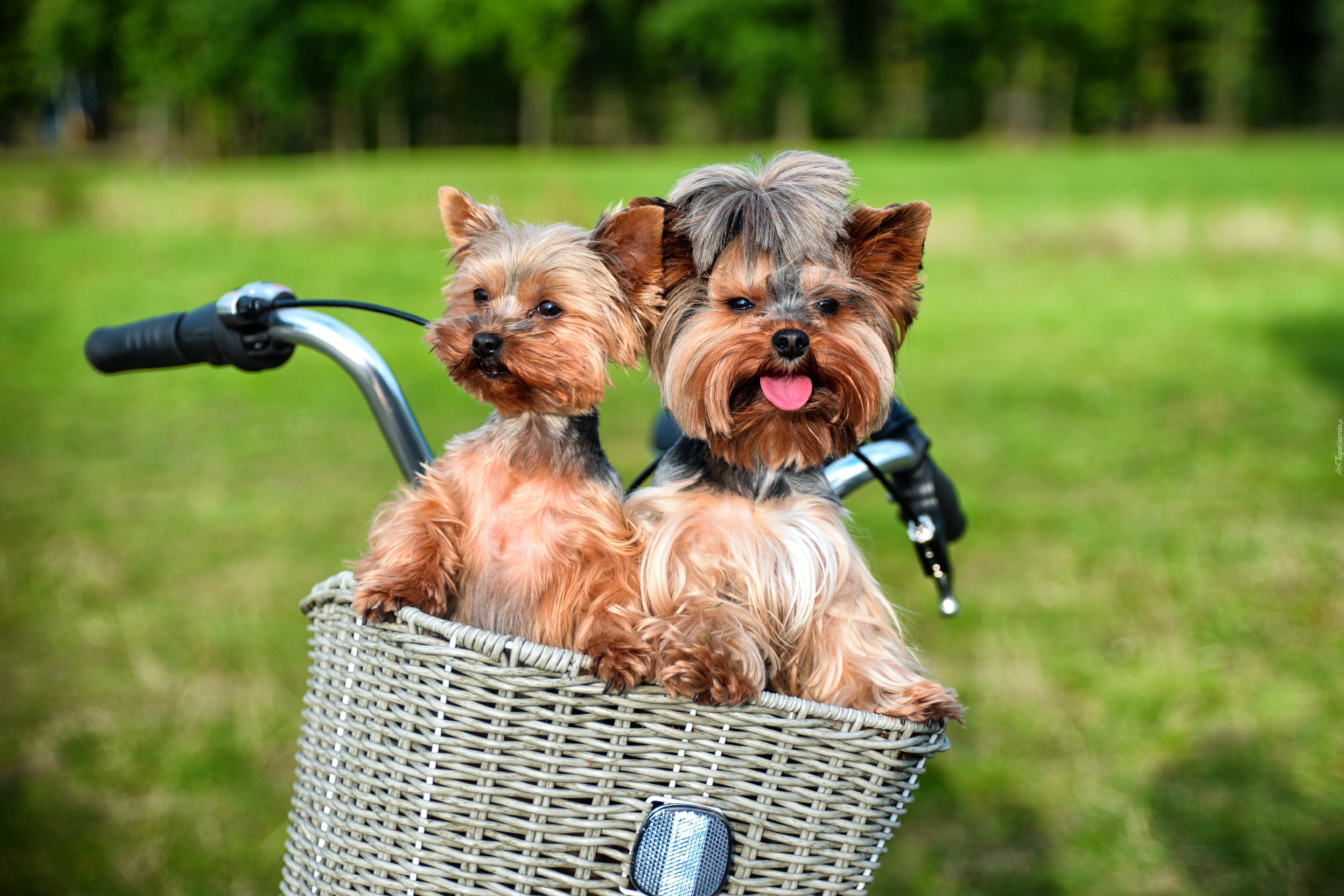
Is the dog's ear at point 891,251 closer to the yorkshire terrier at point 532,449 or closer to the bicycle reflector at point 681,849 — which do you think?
the yorkshire terrier at point 532,449

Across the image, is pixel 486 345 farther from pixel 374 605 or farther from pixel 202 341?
pixel 202 341

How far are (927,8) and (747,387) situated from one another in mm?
56226

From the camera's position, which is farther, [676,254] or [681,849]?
[676,254]

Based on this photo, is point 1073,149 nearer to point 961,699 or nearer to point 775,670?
point 961,699

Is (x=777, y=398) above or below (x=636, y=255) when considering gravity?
below

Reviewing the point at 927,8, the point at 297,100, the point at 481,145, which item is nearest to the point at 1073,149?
the point at 927,8

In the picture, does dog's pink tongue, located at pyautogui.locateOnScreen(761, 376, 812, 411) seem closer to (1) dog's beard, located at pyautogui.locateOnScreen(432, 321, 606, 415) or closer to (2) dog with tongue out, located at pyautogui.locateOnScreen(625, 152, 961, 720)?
(2) dog with tongue out, located at pyautogui.locateOnScreen(625, 152, 961, 720)

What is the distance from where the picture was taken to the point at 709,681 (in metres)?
1.53

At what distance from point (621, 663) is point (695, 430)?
18.1 inches

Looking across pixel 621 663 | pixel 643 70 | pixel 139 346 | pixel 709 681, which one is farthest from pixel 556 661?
pixel 643 70

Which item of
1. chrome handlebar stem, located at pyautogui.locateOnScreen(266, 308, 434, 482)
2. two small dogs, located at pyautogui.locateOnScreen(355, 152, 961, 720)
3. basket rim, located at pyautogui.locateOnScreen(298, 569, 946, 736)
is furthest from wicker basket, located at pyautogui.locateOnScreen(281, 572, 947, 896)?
chrome handlebar stem, located at pyautogui.locateOnScreen(266, 308, 434, 482)

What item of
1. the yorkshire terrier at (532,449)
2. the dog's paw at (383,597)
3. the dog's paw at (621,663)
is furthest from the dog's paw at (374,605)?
the dog's paw at (621,663)

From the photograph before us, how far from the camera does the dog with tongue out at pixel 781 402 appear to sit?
5.88ft

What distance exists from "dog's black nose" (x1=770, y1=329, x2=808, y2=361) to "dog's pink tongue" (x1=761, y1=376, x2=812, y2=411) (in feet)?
0.13
